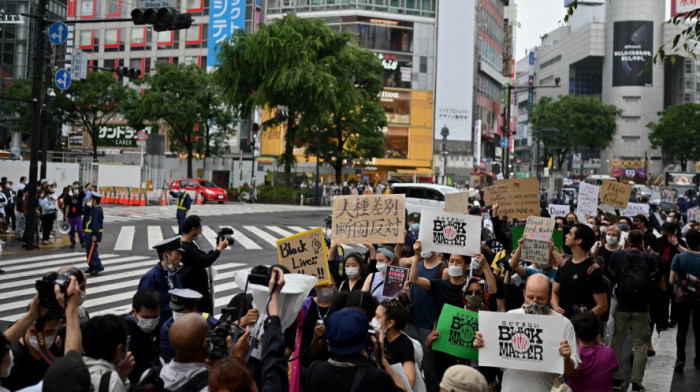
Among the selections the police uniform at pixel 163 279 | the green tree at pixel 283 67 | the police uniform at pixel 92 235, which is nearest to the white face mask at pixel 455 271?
the police uniform at pixel 163 279

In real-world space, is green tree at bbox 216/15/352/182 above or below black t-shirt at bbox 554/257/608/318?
above

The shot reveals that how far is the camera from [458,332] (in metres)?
5.97

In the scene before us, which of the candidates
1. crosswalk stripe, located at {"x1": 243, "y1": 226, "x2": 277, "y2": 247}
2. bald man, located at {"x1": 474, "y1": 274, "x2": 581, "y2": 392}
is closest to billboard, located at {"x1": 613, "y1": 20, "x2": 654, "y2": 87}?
crosswalk stripe, located at {"x1": 243, "y1": 226, "x2": 277, "y2": 247}

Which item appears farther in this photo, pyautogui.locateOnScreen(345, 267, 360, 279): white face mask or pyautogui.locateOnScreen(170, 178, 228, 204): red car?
pyautogui.locateOnScreen(170, 178, 228, 204): red car

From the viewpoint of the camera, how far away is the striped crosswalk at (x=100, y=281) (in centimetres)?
1242

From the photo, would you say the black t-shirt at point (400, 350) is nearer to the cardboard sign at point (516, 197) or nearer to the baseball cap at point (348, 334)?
the baseball cap at point (348, 334)

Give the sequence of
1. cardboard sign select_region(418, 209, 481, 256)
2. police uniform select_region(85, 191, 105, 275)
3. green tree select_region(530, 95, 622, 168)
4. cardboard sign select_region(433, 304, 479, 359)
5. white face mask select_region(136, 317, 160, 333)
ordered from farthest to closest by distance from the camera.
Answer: green tree select_region(530, 95, 622, 168) < police uniform select_region(85, 191, 105, 275) < cardboard sign select_region(418, 209, 481, 256) < cardboard sign select_region(433, 304, 479, 359) < white face mask select_region(136, 317, 160, 333)

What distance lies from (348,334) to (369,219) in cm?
433

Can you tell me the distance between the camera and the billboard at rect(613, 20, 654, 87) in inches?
4646

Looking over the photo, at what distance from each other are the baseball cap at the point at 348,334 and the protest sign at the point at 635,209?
12.7 meters

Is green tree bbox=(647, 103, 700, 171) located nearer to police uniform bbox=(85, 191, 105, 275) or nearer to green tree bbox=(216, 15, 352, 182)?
green tree bbox=(216, 15, 352, 182)

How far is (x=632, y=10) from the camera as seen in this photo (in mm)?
118438

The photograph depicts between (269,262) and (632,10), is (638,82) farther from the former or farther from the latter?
(269,262)

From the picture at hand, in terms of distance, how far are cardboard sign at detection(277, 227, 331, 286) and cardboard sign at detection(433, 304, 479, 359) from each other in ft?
4.74
